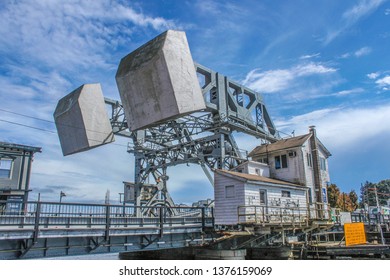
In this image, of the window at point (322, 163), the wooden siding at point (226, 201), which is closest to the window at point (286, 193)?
the wooden siding at point (226, 201)

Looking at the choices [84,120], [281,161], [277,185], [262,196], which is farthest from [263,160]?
[84,120]

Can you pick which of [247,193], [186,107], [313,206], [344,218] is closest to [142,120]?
[186,107]

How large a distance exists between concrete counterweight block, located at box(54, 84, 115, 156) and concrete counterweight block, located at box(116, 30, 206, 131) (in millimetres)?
4680

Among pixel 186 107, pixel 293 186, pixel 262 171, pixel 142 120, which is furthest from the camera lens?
pixel 262 171

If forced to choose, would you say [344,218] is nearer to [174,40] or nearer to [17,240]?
[174,40]

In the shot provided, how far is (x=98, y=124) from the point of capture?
2600 cm

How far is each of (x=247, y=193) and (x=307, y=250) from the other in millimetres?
9026

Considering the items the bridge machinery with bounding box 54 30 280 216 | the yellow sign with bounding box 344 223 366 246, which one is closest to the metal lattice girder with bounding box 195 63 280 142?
the bridge machinery with bounding box 54 30 280 216

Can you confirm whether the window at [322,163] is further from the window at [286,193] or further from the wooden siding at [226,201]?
the wooden siding at [226,201]

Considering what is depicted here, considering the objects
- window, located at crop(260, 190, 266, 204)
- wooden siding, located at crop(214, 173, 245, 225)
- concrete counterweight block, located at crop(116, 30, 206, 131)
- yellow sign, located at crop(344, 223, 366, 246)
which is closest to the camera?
concrete counterweight block, located at crop(116, 30, 206, 131)

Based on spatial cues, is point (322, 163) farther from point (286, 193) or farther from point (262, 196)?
point (262, 196)

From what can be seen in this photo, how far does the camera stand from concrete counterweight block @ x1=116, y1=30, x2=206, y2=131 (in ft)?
64.7

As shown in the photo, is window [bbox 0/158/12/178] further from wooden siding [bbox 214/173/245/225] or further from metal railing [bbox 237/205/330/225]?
metal railing [bbox 237/205/330/225]

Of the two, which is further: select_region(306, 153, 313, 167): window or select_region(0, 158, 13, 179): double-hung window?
select_region(306, 153, 313, 167): window
